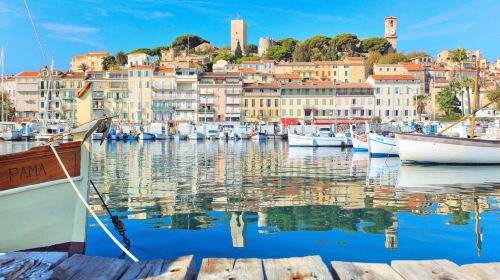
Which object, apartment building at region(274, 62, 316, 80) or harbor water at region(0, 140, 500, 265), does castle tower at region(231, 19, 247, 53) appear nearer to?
apartment building at region(274, 62, 316, 80)

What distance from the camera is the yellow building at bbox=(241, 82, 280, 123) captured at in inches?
3748

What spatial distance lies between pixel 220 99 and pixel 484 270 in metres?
92.5

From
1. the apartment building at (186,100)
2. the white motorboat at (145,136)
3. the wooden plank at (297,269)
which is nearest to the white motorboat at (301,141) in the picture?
the white motorboat at (145,136)

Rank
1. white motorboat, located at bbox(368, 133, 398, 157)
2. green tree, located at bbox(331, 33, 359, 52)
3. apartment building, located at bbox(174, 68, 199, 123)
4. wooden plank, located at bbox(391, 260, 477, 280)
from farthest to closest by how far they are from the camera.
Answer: green tree, located at bbox(331, 33, 359, 52) → apartment building, located at bbox(174, 68, 199, 123) → white motorboat, located at bbox(368, 133, 398, 157) → wooden plank, located at bbox(391, 260, 477, 280)

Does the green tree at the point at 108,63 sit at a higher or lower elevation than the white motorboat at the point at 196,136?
higher

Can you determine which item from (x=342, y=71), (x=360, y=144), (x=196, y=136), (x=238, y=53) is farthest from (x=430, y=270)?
(x=238, y=53)

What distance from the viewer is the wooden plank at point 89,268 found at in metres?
4.66

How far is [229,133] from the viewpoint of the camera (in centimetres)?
8200

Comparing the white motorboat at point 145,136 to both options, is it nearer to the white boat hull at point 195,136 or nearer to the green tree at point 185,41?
the white boat hull at point 195,136

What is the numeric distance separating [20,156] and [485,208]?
11514mm

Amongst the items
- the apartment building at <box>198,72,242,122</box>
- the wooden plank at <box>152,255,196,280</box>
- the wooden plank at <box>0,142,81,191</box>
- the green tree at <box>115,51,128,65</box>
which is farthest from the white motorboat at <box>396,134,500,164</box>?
the green tree at <box>115,51,128,65</box>

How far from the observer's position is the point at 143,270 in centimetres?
477

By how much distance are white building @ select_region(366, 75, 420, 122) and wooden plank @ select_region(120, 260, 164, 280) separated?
9230 cm

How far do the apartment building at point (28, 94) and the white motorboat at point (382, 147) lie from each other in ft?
295
